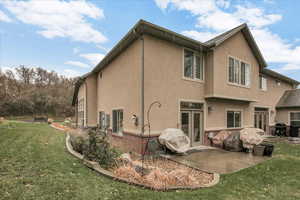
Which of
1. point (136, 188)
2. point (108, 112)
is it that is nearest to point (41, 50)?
point (108, 112)

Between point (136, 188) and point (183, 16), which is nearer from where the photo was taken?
point (136, 188)

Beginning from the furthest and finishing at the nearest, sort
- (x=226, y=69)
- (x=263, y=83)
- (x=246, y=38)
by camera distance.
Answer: (x=263, y=83) → (x=246, y=38) → (x=226, y=69)

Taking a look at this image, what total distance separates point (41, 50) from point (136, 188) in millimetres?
16364

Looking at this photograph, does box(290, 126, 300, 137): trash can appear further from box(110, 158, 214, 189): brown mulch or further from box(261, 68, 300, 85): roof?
box(110, 158, 214, 189): brown mulch

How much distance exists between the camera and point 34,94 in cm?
3231

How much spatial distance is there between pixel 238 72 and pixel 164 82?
570 cm

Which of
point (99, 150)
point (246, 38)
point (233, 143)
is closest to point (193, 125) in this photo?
point (233, 143)

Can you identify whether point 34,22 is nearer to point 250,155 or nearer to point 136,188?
point 136,188

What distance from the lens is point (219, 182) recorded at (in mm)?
4730

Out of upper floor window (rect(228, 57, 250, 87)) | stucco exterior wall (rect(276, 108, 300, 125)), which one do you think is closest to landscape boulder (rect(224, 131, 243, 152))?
upper floor window (rect(228, 57, 250, 87))

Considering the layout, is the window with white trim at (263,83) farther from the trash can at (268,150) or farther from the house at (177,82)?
the trash can at (268,150)

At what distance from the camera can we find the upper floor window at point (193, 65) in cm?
Answer: 909

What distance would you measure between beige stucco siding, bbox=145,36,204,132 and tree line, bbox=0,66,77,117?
96.7 feet

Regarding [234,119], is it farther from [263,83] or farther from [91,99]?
[91,99]
